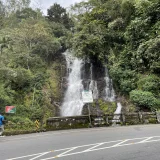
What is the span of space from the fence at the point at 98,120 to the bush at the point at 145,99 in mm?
3042

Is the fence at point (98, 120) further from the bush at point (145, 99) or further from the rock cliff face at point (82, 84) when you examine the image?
the rock cliff face at point (82, 84)

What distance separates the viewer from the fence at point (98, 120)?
14.4m

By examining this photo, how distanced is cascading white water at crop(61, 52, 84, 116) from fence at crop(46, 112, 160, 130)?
7962 millimetres

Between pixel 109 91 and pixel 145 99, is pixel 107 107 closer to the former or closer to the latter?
pixel 109 91

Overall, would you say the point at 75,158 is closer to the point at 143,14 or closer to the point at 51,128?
the point at 51,128

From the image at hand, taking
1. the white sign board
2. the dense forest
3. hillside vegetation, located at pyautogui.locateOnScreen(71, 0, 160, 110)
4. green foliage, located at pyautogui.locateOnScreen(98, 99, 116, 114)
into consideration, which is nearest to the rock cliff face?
green foliage, located at pyautogui.locateOnScreen(98, 99, 116, 114)

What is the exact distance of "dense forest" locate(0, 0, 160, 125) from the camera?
2130cm

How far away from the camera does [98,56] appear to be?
2809cm

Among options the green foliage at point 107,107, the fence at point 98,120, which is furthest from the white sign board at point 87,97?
the green foliage at point 107,107

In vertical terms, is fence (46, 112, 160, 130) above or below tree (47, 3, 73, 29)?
Result: below

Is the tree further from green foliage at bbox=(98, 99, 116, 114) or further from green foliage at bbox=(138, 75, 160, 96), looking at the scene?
green foliage at bbox=(138, 75, 160, 96)

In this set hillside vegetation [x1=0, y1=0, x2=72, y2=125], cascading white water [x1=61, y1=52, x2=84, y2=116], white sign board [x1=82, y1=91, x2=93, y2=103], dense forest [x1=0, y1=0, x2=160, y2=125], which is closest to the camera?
white sign board [x1=82, y1=91, x2=93, y2=103]

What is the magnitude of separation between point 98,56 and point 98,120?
48.1 feet

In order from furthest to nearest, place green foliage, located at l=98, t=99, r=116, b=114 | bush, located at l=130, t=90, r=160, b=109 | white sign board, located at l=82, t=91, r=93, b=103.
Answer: green foliage, located at l=98, t=99, r=116, b=114 → bush, located at l=130, t=90, r=160, b=109 → white sign board, located at l=82, t=91, r=93, b=103
